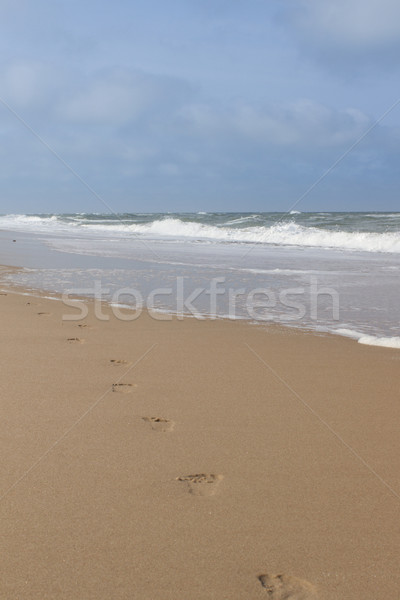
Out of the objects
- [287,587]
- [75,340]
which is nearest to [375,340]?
[75,340]

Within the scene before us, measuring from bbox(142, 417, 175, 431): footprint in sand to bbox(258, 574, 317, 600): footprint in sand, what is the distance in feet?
3.90

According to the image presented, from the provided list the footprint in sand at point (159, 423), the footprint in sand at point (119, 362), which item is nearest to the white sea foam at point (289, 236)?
the footprint in sand at point (119, 362)

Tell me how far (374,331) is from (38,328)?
326 centimetres

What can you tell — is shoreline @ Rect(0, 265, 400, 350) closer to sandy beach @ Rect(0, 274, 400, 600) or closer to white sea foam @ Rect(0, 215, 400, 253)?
sandy beach @ Rect(0, 274, 400, 600)

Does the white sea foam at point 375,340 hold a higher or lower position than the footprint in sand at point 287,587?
higher

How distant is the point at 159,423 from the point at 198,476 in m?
0.62

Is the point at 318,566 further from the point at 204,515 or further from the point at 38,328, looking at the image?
the point at 38,328

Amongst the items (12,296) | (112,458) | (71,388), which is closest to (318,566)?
(112,458)

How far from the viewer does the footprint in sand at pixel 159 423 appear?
9.01 feet

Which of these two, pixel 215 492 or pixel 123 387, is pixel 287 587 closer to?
pixel 215 492

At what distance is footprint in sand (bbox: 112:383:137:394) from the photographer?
3328 millimetres

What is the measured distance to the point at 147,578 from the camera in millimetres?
1602

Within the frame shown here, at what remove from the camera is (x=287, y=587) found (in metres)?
1.59

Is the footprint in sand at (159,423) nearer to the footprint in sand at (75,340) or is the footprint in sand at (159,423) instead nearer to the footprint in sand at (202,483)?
the footprint in sand at (202,483)
